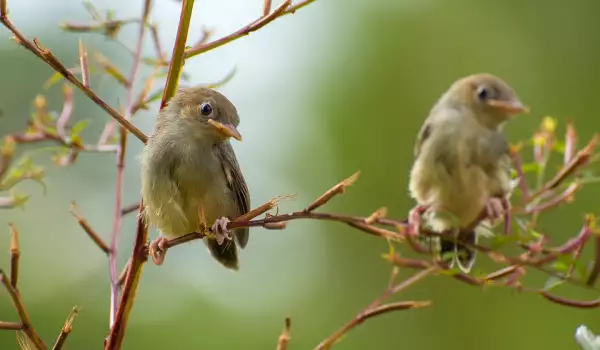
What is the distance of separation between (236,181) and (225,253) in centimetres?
30

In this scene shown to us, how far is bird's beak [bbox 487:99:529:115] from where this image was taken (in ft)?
8.53

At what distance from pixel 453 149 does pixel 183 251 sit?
263 inches

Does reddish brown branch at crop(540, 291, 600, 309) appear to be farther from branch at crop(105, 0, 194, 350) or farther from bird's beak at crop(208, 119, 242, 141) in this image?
bird's beak at crop(208, 119, 242, 141)

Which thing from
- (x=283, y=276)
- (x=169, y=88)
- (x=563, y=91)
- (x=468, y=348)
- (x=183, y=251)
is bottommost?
(x=468, y=348)

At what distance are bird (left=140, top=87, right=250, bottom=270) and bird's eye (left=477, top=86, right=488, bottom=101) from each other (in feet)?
2.72

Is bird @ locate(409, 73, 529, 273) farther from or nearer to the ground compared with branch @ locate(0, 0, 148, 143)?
nearer to the ground

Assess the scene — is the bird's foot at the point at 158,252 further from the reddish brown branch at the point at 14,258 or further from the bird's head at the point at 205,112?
the bird's head at the point at 205,112

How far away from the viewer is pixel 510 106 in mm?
2631

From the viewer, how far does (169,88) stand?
211cm

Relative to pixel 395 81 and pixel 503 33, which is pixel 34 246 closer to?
pixel 395 81

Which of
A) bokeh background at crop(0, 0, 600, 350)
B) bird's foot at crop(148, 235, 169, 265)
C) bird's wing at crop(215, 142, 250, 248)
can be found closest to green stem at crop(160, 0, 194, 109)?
bird's foot at crop(148, 235, 169, 265)

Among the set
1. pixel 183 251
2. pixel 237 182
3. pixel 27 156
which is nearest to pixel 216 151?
pixel 237 182

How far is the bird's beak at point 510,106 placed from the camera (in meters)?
2.60

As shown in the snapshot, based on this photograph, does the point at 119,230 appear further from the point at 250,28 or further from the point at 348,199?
the point at 348,199
